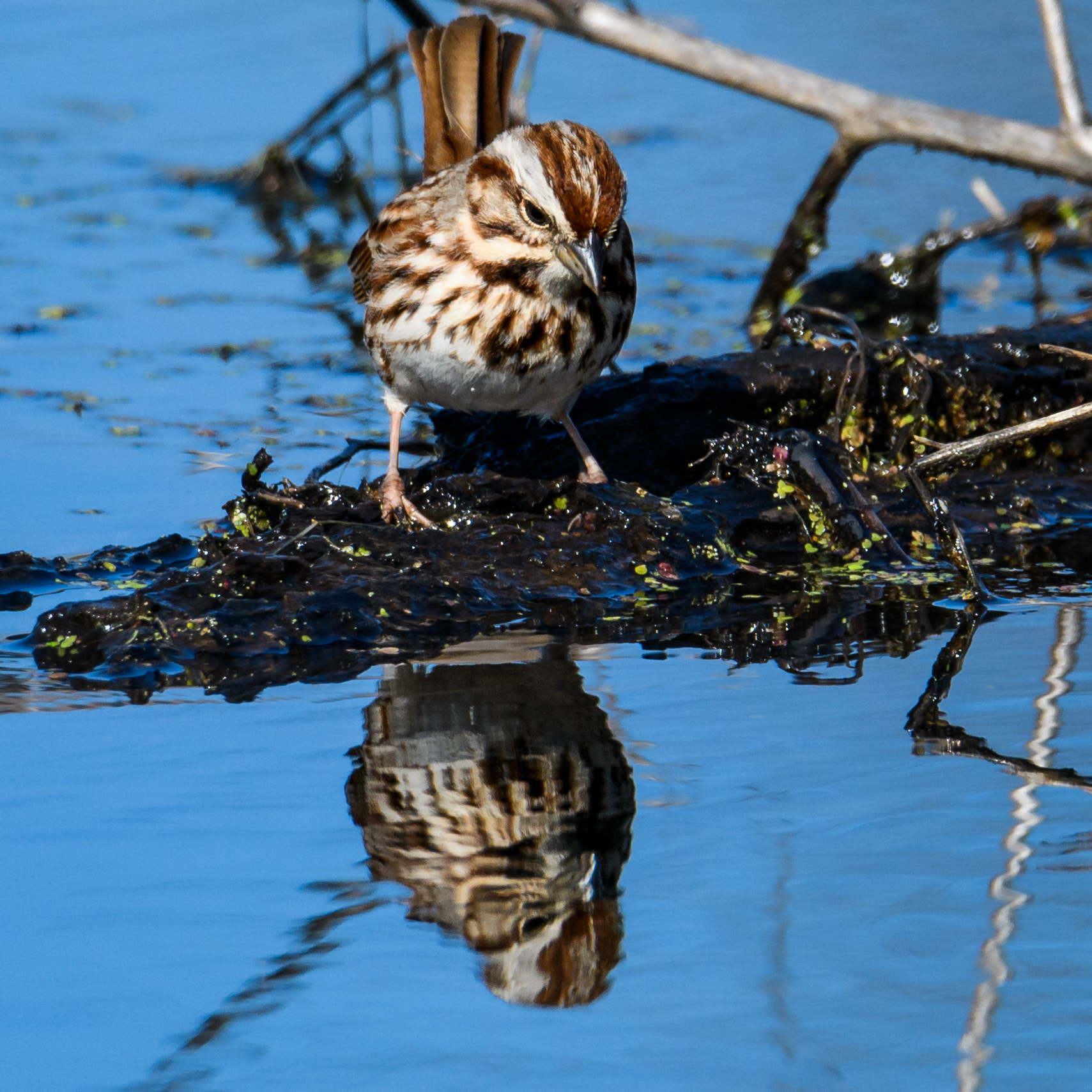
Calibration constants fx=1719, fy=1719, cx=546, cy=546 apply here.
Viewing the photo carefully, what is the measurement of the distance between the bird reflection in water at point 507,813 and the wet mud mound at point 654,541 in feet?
1.17

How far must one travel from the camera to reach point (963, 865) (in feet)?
8.69

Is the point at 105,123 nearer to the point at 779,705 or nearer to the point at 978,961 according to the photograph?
the point at 779,705

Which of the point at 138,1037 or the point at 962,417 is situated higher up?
the point at 962,417

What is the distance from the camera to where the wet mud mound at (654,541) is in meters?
3.75

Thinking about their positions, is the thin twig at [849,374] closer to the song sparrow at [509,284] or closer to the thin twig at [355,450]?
the song sparrow at [509,284]

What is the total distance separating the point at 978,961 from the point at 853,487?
2.22 metres

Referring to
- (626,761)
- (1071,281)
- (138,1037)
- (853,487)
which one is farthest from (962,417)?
(138,1037)

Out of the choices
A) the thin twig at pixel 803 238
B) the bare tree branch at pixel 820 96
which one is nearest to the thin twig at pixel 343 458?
the bare tree branch at pixel 820 96

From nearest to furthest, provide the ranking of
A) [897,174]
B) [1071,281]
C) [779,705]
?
[779,705]
[1071,281]
[897,174]

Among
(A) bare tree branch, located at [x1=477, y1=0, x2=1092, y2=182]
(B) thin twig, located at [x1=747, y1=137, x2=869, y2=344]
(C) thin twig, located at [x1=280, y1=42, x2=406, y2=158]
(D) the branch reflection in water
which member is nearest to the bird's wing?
(A) bare tree branch, located at [x1=477, y1=0, x2=1092, y2=182]

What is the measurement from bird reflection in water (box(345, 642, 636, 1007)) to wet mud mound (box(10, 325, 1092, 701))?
0.36 metres

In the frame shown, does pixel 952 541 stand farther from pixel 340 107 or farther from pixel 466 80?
pixel 340 107

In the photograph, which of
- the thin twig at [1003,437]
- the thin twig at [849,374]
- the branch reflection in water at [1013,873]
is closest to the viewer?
the branch reflection in water at [1013,873]

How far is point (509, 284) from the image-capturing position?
4184 mm
